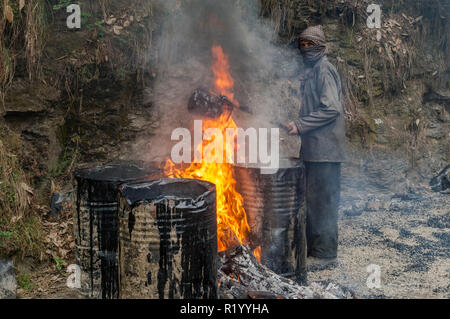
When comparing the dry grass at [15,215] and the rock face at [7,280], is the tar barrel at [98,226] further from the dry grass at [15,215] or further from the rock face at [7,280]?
the dry grass at [15,215]

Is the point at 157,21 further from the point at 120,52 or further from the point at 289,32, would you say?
the point at 289,32

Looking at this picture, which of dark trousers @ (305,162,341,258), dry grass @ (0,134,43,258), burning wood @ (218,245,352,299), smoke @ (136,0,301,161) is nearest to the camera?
burning wood @ (218,245,352,299)

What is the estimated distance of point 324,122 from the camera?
19.3ft

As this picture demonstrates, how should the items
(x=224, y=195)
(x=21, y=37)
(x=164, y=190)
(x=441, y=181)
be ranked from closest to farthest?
(x=164, y=190) < (x=224, y=195) < (x=21, y=37) < (x=441, y=181)

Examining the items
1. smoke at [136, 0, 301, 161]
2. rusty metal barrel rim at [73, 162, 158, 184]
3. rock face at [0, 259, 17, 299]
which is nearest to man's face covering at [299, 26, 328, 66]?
smoke at [136, 0, 301, 161]

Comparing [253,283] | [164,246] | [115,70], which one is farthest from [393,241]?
[115,70]

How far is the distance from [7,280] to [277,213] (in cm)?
297

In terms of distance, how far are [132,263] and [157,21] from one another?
15.5ft

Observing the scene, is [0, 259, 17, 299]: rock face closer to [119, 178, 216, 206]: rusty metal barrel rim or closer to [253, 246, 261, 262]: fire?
[119, 178, 216, 206]: rusty metal barrel rim

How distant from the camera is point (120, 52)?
727cm

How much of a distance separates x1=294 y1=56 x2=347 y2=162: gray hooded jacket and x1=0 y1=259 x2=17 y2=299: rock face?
3.54 meters

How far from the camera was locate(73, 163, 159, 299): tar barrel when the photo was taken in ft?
15.0

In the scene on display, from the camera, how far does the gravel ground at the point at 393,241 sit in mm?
5285

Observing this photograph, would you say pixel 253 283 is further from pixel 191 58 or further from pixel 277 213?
pixel 191 58
